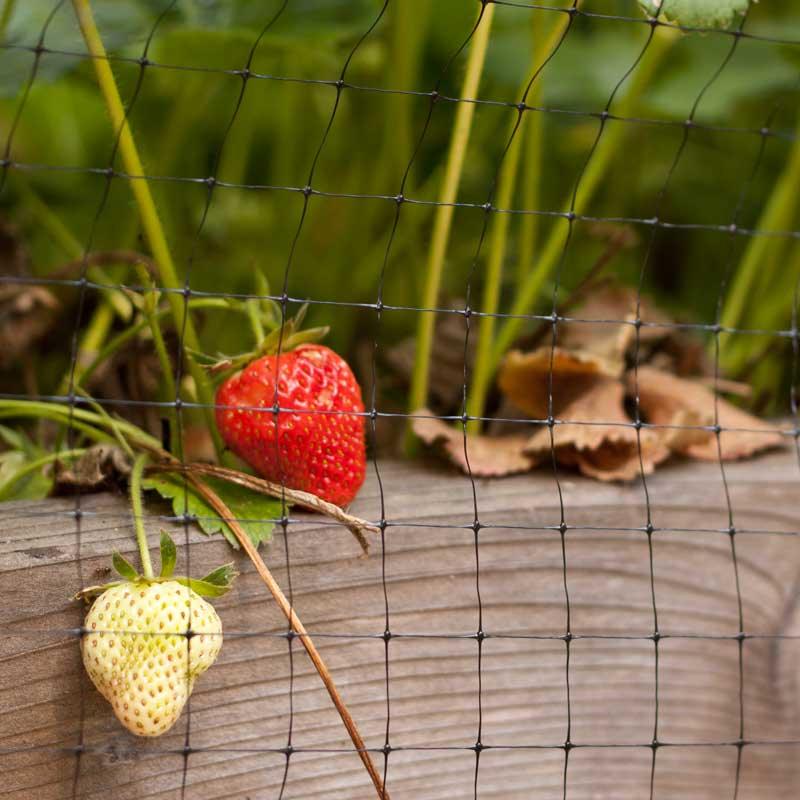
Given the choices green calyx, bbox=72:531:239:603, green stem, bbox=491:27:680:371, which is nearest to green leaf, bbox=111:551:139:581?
green calyx, bbox=72:531:239:603

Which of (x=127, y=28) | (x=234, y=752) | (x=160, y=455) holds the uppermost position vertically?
(x=127, y=28)

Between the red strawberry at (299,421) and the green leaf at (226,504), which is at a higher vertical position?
the red strawberry at (299,421)

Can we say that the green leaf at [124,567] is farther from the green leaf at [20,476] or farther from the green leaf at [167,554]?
the green leaf at [20,476]

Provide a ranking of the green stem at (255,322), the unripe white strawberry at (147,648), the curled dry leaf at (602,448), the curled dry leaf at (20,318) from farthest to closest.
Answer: the curled dry leaf at (20,318) < the curled dry leaf at (602,448) < the green stem at (255,322) < the unripe white strawberry at (147,648)

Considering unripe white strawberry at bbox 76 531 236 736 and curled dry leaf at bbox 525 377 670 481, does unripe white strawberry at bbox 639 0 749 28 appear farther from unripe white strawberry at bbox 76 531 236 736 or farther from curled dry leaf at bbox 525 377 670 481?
unripe white strawberry at bbox 76 531 236 736

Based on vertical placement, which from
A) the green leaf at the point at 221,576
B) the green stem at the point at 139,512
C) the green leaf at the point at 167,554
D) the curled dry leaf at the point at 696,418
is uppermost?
the green leaf at the point at 167,554

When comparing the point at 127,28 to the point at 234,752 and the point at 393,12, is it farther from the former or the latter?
the point at 234,752

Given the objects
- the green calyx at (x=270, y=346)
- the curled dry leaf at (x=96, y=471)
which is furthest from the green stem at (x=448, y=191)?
the curled dry leaf at (x=96, y=471)

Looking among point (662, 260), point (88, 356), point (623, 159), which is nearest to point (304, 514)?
point (88, 356)
